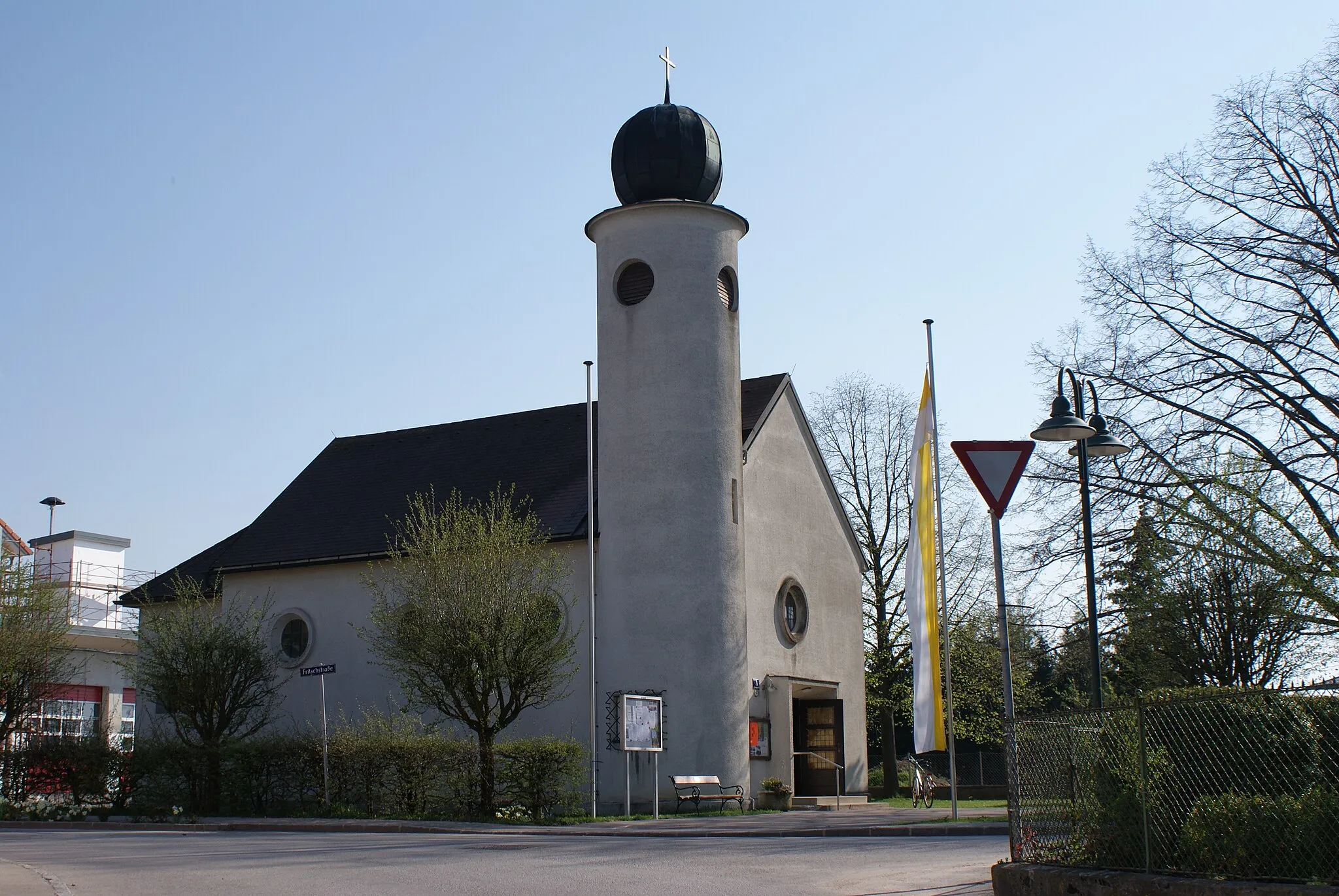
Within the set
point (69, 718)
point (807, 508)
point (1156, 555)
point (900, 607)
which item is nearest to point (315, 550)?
point (69, 718)

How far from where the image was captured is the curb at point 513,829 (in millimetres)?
19078

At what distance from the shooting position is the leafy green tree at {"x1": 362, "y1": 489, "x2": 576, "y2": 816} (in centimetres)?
2442

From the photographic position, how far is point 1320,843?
26.5ft

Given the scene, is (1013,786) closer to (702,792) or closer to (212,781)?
(702,792)

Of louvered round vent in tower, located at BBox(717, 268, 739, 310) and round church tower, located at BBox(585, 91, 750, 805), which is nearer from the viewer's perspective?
round church tower, located at BBox(585, 91, 750, 805)

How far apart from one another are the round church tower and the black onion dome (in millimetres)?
28

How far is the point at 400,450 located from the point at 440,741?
12.2 meters

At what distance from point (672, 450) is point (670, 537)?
177cm

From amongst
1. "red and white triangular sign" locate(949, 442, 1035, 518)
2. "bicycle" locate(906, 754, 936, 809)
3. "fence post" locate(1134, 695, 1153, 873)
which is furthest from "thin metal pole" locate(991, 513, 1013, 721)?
"bicycle" locate(906, 754, 936, 809)

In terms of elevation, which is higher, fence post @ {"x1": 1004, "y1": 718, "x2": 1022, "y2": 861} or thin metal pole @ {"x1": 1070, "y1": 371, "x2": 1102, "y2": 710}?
thin metal pole @ {"x1": 1070, "y1": 371, "x2": 1102, "y2": 710}

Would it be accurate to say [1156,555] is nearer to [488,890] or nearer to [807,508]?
[488,890]

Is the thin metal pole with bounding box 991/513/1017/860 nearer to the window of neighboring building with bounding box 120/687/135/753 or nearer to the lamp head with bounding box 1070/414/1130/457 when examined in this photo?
the lamp head with bounding box 1070/414/1130/457

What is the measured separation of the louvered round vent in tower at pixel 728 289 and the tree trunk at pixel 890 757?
16.2 m

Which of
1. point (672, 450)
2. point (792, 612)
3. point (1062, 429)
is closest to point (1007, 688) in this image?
point (1062, 429)
